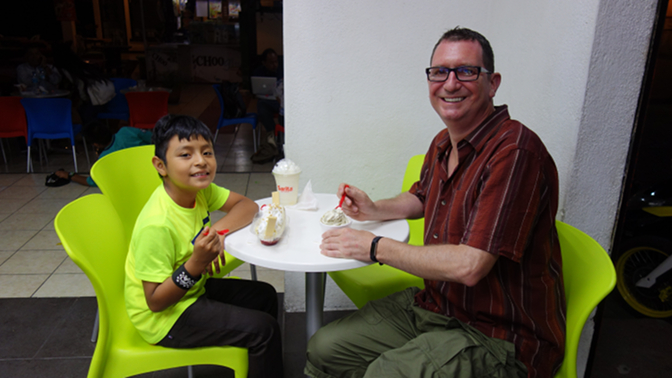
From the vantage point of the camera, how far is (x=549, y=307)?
53.5 inches

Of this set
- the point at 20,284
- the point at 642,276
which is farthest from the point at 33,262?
the point at 642,276

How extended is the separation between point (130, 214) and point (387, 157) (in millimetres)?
1407

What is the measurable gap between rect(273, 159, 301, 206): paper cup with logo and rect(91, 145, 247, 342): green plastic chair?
0.37 metres

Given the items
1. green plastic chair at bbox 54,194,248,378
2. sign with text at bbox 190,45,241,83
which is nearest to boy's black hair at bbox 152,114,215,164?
green plastic chair at bbox 54,194,248,378

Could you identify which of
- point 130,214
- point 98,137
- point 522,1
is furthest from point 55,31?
point 522,1

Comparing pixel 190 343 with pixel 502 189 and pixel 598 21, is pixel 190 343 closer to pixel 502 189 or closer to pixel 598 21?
pixel 502 189

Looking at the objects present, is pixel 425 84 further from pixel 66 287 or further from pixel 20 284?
pixel 20 284

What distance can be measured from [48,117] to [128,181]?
12.6 ft

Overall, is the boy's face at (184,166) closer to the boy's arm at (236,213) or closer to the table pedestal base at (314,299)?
the boy's arm at (236,213)

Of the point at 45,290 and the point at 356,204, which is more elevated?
the point at 356,204

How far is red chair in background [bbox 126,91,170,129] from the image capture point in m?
5.50

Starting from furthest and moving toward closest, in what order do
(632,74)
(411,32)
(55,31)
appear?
→ (55,31), (411,32), (632,74)

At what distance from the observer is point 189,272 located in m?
1.43

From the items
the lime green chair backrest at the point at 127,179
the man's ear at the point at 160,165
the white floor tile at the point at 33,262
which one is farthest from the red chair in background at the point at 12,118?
the man's ear at the point at 160,165
